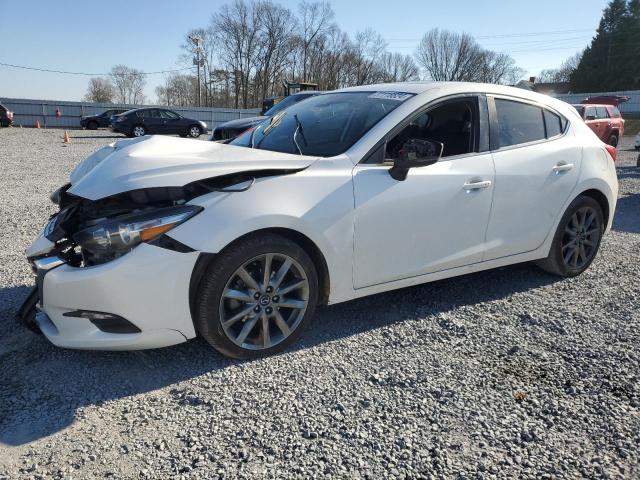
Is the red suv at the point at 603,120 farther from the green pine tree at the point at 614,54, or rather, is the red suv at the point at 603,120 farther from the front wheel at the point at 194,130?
the green pine tree at the point at 614,54

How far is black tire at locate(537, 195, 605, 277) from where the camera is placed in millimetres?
4457

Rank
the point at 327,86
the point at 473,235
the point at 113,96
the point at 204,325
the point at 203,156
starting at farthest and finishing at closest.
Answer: the point at 113,96, the point at 327,86, the point at 473,235, the point at 203,156, the point at 204,325

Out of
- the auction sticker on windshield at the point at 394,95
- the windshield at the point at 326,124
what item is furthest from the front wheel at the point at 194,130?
the auction sticker on windshield at the point at 394,95

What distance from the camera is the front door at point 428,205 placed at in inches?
130

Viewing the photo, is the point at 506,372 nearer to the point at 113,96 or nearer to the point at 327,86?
the point at 327,86

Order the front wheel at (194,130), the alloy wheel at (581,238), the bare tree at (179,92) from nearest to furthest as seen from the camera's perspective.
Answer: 1. the alloy wheel at (581,238)
2. the front wheel at (194,130)
3. the bare tree at (179,92)

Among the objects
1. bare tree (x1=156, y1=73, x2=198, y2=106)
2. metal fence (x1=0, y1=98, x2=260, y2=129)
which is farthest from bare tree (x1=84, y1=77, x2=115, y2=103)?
metal fence (x1=0, y1=98, x2=260, y2=129)

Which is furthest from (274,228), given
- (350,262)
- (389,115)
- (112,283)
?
(389,115)

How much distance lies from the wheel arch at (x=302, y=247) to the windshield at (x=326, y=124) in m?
0.66

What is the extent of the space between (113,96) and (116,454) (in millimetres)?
87840

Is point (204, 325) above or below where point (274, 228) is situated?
below

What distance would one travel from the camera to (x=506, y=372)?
119 inches

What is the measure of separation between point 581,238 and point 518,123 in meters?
1.29

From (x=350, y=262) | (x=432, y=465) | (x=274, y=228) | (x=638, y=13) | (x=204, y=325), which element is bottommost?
(x=432, y=465)
